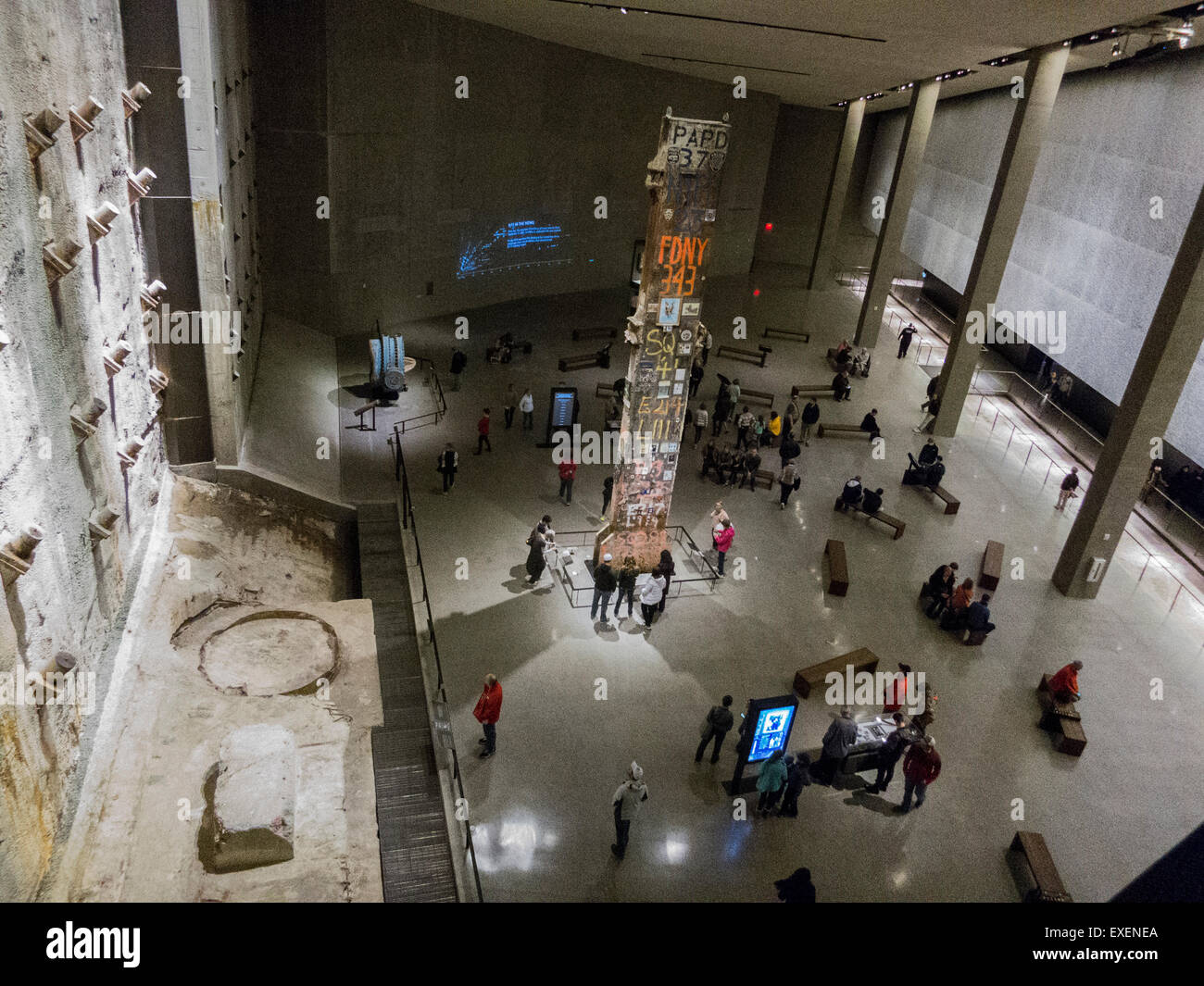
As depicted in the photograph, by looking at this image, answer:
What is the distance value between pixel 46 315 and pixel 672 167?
23.8ft

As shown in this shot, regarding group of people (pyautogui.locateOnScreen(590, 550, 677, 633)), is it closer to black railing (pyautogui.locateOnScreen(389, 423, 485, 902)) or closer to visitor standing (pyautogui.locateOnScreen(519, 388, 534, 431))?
black railing (pyautogui.locateOnScreen(389, 423, 485, 902))

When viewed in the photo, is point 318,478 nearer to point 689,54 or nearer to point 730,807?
point 730,807

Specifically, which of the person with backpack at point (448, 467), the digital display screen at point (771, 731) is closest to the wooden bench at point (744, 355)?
the person with backpack at point (448, 467)

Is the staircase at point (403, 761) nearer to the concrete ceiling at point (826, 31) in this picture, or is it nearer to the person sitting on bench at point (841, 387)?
the concrete ceiling at point (826, 31)

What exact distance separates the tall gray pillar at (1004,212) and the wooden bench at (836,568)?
→ 7870 mm

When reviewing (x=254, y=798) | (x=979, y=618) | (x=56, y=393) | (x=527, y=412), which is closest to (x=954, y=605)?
(x=979, y=618)

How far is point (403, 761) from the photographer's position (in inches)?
370

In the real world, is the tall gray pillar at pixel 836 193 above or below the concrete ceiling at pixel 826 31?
below

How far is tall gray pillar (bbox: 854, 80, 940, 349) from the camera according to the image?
25.0 metres

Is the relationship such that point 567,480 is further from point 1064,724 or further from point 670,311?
point 1064,724

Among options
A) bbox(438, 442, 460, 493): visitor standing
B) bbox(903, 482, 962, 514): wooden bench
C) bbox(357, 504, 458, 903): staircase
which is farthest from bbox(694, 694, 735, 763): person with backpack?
bbox(903, 482, 962, 514): wooden bench

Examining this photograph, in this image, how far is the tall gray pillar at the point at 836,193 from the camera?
33.3 metres

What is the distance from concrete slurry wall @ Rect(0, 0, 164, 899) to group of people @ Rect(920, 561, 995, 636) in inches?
437
